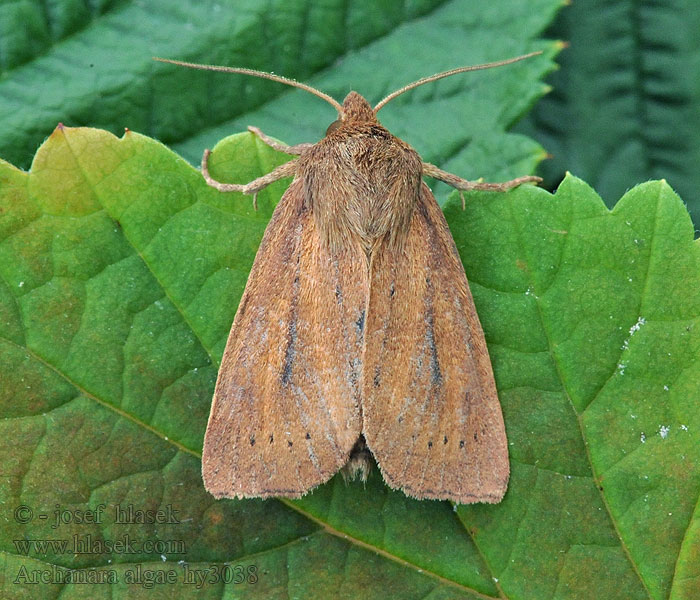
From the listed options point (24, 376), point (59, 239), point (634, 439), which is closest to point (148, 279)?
point (59, 239)

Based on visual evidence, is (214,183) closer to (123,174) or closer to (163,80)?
(123,174)

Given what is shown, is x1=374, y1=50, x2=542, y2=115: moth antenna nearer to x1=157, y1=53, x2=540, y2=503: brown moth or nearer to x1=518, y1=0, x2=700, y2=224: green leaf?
x1=157, y1=53, x2=540, y2=503: brown moth

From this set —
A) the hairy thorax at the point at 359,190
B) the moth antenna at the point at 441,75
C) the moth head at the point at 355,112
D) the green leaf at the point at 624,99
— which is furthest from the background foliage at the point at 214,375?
the green leaf at the point at 624,99

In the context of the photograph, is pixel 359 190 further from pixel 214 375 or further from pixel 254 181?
pixel 214 375

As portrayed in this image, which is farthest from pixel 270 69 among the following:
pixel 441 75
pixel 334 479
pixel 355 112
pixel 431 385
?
pixel 334 479

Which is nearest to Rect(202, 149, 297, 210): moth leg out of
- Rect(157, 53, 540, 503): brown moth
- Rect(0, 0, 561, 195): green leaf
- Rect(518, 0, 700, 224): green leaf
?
Rect(157, 53, 540, 503): brown moth
